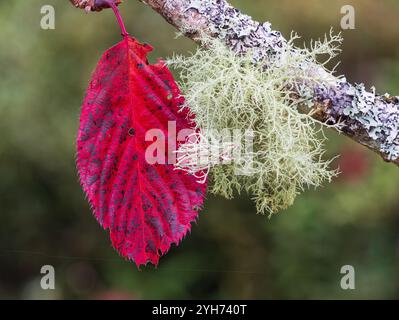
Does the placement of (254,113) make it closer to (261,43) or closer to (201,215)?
(261,43)

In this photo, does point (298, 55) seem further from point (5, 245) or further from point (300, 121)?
point (5, 245)

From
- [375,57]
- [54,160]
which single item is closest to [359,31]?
[375,57]

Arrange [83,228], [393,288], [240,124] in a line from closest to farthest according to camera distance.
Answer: [240,124], [393,288], [83,228]

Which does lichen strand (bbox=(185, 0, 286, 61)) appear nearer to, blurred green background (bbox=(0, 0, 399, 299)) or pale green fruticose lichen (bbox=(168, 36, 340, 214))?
pale green fruticose lichen (bbox=(168, 36, 340, 214))

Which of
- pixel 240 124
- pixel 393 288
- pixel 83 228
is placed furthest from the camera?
pixel 83 228

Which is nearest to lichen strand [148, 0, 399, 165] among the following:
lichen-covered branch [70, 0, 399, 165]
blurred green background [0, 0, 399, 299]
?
lichen-covered branch [70, 0, 399, 165]

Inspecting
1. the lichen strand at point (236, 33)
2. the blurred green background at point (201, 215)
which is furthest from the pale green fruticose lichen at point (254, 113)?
the blurred green background at point (201, 215)
